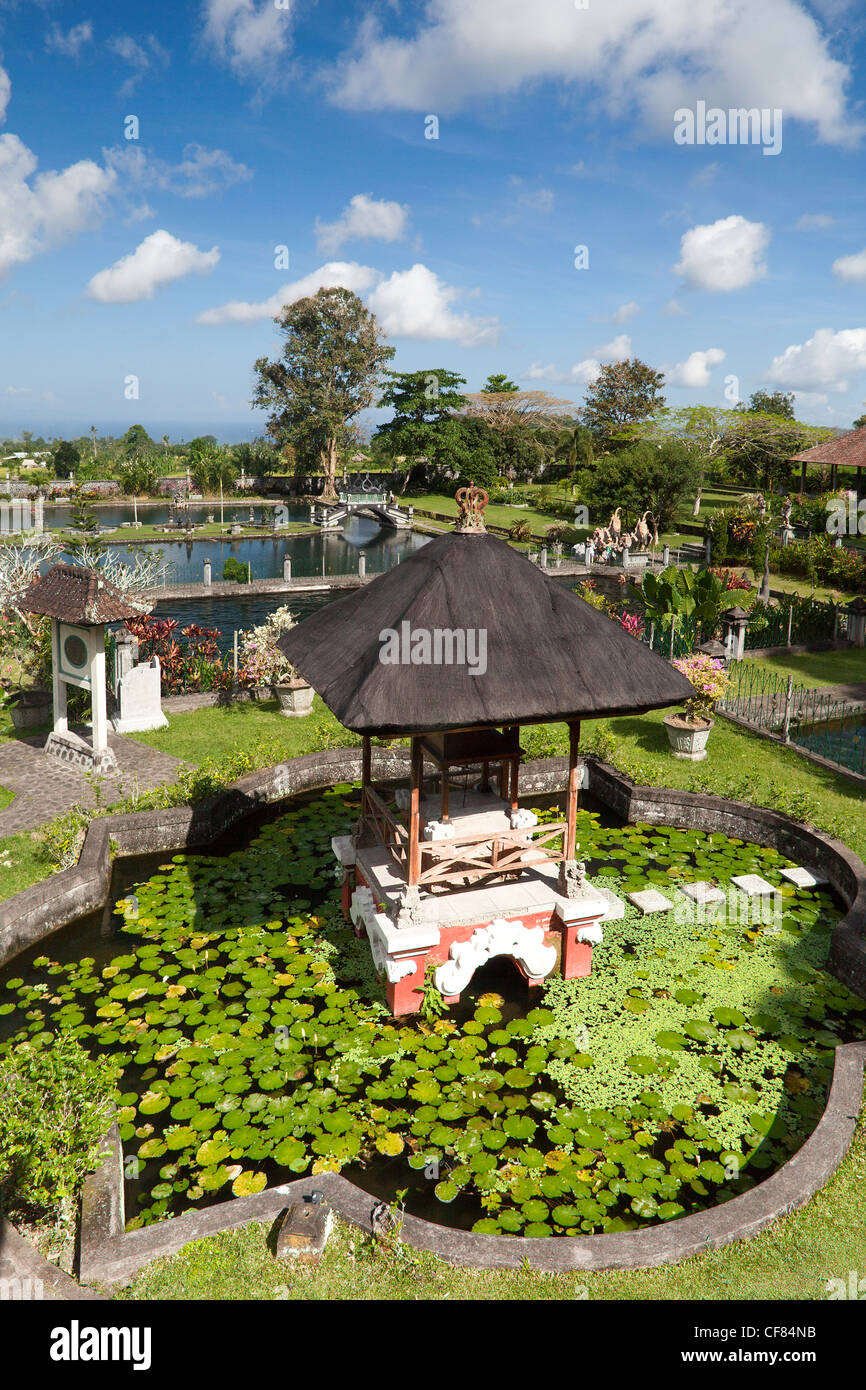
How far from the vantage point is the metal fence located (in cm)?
1380

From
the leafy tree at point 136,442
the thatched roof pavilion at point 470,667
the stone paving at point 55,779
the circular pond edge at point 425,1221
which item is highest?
the leafy tree at point 136,442

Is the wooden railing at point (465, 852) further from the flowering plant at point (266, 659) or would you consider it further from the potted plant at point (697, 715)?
the flowering plant at point (266, 659)

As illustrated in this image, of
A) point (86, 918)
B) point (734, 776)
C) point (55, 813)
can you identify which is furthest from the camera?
point (734, 776)

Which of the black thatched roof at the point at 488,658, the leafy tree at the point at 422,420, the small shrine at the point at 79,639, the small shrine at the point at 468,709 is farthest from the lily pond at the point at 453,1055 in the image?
the leafy tree at the point at 422,420

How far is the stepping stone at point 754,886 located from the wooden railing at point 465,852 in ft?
7.94

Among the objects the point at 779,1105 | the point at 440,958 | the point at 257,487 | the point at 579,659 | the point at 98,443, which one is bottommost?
the point at 779,1105

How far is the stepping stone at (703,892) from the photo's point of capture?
9.14 metres

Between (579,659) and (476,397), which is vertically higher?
(476,397)

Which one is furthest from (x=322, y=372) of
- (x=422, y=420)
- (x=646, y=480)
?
(x=646, y=480)

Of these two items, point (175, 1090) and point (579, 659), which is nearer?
point (175, 1090)

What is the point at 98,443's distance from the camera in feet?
235

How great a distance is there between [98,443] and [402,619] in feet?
240
